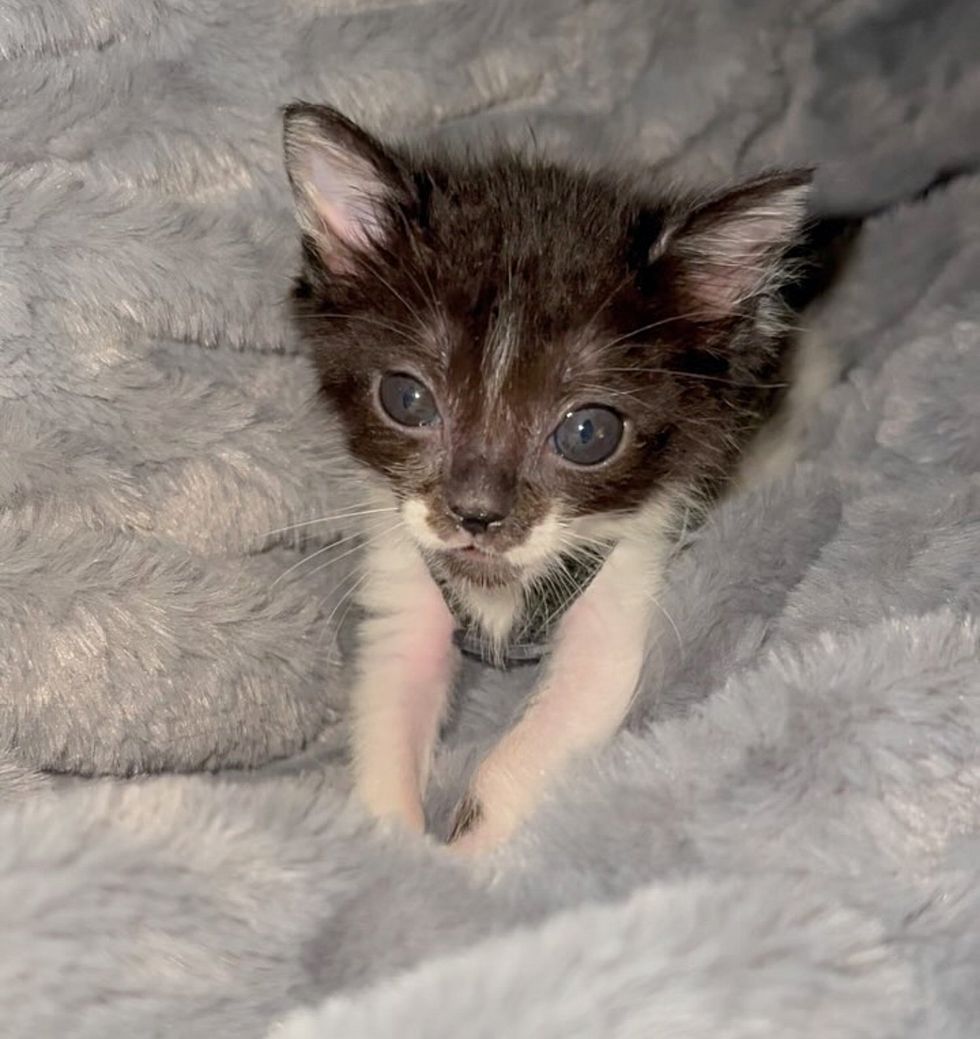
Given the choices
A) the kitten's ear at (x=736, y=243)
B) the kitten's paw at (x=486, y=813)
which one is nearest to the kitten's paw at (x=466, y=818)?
the kitten's paw at (x=486, y=813)

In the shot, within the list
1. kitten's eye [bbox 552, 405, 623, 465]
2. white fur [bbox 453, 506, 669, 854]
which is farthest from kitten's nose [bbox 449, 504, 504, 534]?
white fur [bbox 453, 506, 669, 854]

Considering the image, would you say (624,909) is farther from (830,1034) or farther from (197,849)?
(197,849)

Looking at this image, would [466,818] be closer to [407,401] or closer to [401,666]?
[401,666]

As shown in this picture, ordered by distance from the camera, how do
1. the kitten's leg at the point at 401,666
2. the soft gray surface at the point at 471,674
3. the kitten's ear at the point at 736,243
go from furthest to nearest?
the kitten's leg at the point at 401,666
the kitten's ear at the point at 736,243
the soft gray surface at the point at 471,674

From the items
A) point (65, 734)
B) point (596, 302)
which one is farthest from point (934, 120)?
point (65, 734)

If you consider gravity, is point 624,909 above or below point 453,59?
below

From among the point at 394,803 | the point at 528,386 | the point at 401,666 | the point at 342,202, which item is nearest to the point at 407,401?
the point at 528,386

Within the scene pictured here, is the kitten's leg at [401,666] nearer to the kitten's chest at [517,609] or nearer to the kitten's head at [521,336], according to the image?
the kitten's chest at [517,609]
